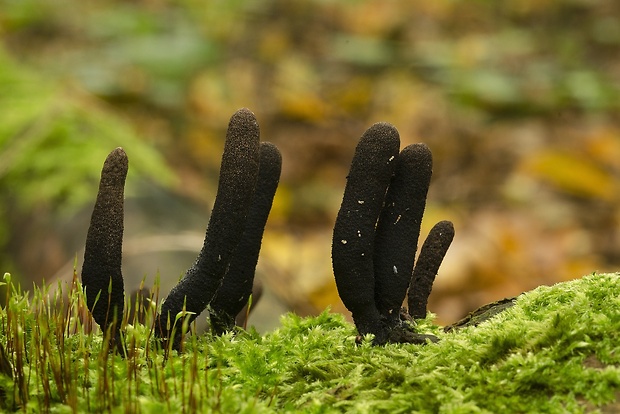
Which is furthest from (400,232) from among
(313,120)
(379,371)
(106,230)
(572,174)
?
(313,120)

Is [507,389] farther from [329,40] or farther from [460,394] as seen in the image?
[329,40]

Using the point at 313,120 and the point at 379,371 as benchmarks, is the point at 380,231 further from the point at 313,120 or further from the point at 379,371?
the point at 313,120

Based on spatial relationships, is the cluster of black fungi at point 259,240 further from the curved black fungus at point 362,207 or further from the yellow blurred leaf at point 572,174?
the yellow blurred leaf at point 572,174

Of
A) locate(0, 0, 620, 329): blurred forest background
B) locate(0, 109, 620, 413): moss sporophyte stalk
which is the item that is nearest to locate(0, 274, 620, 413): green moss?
locate(0, 109, 620, 413): moss sporophyte stalk

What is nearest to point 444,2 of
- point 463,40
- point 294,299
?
point 463,40

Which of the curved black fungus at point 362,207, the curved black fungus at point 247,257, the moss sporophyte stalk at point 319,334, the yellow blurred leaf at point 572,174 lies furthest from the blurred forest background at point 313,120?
the curved black fungus at point 362,207

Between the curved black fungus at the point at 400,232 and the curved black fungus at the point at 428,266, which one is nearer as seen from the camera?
the curved black fungus at the point at 400,232

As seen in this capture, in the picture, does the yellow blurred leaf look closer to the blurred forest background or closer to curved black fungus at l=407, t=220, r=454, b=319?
the blurred forest background
